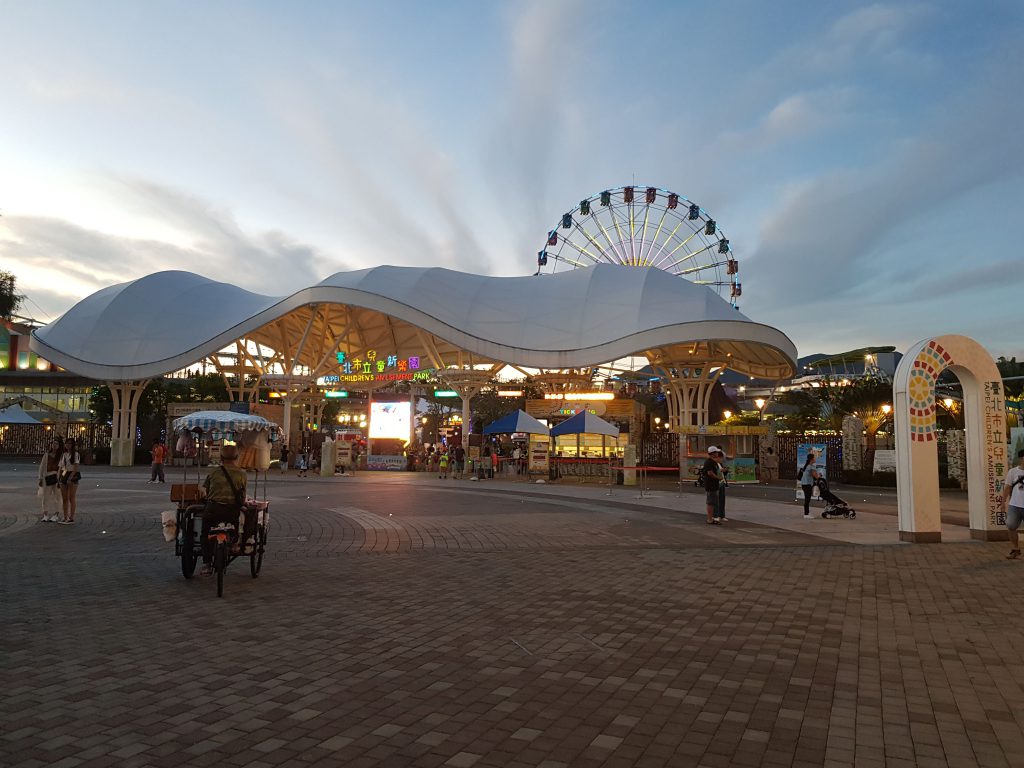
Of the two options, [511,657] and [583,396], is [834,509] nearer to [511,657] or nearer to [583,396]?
[511,657]

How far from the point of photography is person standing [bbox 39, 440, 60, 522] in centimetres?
1298

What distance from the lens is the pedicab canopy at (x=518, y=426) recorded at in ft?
97.2

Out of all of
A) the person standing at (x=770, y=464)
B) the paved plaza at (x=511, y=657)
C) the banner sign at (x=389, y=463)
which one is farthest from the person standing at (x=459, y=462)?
the paved plaza at (x=511, y=657)

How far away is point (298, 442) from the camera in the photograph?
41.2 meters

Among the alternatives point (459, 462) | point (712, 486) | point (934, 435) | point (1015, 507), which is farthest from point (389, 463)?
point (1015, 507)

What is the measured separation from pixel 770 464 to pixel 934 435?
19894 millimetres

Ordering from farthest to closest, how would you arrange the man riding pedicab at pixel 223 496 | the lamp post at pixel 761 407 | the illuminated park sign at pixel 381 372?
the lamp post at pixel 761 407 → the illuminated park sign at pixel 381 372 → the man riding pedicab at pixel 223 496

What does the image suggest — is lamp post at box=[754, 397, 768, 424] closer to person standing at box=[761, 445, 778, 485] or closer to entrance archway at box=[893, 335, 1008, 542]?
person standing at box=[761, 445, 778, 485]

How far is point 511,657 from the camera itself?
5.32 metres

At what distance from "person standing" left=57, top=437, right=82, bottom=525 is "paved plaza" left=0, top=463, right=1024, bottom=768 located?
222 cm

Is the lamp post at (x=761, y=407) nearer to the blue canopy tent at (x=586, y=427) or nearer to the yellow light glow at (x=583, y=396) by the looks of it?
the yellow light glow at (x=583, y=396)

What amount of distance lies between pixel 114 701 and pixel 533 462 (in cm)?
2620

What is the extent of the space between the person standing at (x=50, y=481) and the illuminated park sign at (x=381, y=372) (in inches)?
931

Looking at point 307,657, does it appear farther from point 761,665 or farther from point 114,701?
point 761,665
